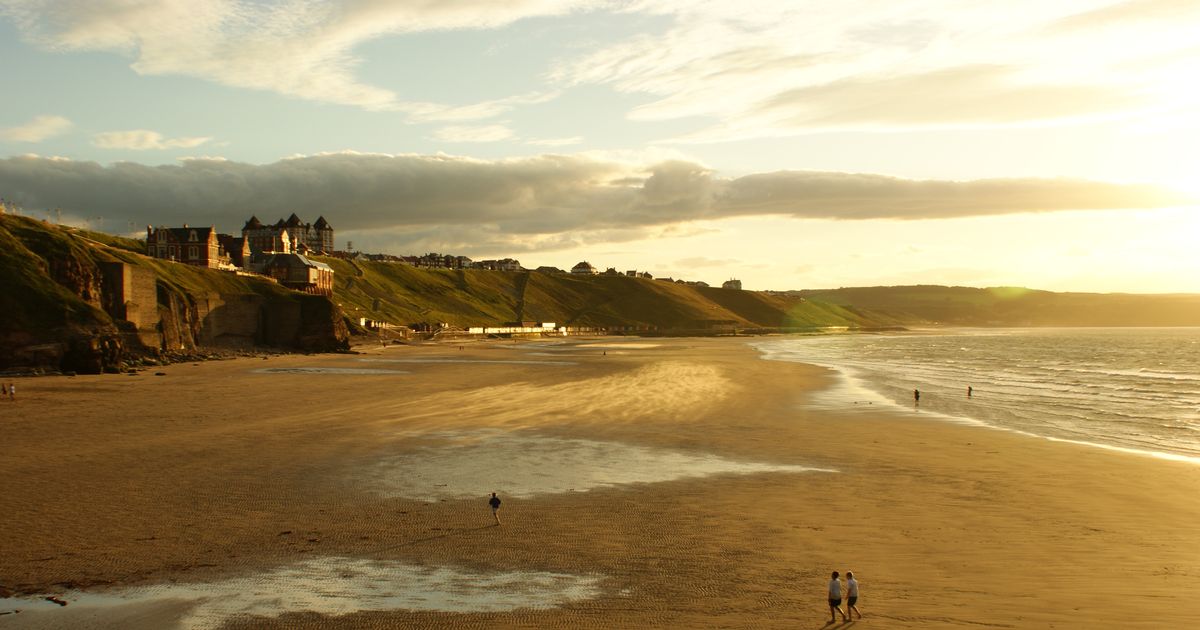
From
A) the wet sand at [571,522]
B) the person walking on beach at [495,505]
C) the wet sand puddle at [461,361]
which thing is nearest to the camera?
the wet sand at [571,522]

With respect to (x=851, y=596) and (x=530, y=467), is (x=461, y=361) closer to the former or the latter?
(x=530, y=467)

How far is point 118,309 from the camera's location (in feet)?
217

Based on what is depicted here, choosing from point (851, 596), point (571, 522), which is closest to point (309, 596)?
point (571, 522)

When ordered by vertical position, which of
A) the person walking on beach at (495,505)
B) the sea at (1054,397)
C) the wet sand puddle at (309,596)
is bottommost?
the sea at (1054,397)

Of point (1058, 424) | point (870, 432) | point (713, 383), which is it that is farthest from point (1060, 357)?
point (870, 432)

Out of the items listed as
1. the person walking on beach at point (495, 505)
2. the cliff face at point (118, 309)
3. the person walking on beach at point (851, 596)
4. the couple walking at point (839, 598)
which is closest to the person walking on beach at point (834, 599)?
the couple walking at point (839, 598)

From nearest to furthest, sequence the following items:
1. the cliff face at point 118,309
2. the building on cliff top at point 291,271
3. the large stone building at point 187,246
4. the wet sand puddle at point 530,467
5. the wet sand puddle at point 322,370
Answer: the wet sand puddle at point 530,467 < the cliff face at point 118,309 < the wet sand puddle at point 322,370 < the large stone building at point 187,246 < the building on cliff top at point 291,271

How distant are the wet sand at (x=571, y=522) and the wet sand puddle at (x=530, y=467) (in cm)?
16

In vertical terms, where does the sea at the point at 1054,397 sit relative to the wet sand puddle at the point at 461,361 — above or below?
below

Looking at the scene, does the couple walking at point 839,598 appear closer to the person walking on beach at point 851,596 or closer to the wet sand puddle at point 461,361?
the person walking on beach at point 851,596

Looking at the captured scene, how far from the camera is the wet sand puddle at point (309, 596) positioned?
1320cm

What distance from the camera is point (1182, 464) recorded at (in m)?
28.8

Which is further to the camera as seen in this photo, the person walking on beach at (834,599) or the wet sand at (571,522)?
the wet sand at (571,522)

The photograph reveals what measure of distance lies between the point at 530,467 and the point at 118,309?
55.1m
